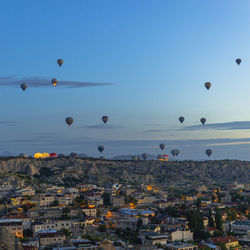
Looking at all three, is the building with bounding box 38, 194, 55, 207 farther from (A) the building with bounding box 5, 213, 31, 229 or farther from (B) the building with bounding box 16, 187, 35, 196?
(A) the building with bounding box 5, 213, 31, 229

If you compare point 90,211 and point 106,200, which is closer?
point 90,211

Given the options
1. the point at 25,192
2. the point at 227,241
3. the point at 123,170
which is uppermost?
the point at 123,170

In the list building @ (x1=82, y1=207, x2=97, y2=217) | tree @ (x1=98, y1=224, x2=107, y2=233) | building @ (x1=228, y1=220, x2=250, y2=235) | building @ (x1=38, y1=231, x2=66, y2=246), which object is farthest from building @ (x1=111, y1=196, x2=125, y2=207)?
building @ (x1=38, y1=231, x2=66, y2=246)

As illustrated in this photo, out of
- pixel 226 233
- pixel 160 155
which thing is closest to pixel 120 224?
pixel 226 233

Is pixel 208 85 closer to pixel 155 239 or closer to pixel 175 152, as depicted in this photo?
pixel 155 239

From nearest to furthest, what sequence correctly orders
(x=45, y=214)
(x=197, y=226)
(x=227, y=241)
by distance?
(x=227, y=241)
(x=197, y=226)
(x=45, y=214)

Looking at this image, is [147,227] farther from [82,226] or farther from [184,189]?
[184,189]

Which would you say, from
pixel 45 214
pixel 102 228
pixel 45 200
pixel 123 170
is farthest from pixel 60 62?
pixel 123 170

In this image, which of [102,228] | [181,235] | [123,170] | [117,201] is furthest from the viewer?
[123,170]
